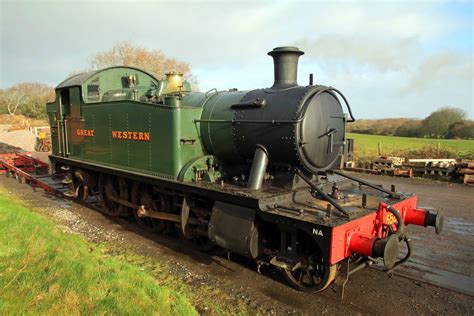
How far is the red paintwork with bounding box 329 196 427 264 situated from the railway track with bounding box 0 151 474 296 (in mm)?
1128

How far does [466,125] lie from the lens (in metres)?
31.4

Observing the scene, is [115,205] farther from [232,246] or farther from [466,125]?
[466,125]

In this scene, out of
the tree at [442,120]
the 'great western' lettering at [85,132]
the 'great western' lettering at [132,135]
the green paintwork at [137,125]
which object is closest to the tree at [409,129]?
the tree at [442,120]

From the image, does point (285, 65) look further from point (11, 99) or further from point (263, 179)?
point (11, 99)

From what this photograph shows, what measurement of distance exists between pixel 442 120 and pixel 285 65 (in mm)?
34258

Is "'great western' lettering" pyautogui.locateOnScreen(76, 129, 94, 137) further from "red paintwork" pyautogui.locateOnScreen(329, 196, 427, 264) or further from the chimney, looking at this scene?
"red paintwork" pyautogui.locateOnScreen(329, 196, 427, 264)

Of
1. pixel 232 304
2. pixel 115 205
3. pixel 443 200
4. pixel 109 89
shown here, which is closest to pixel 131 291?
pixel 232 304

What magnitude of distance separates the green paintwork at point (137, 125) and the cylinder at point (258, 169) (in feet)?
2.51

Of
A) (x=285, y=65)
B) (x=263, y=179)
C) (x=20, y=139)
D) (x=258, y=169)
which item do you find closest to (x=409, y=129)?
(x=20, y=139)

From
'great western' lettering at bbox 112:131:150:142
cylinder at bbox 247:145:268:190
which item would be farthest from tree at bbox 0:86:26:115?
cylinder at bbox 247:145:268:190

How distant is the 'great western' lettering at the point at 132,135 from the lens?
705cm

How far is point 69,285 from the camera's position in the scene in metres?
4.17

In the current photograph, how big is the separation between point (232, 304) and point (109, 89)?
255 inches

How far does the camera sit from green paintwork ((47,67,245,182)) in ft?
21.2
